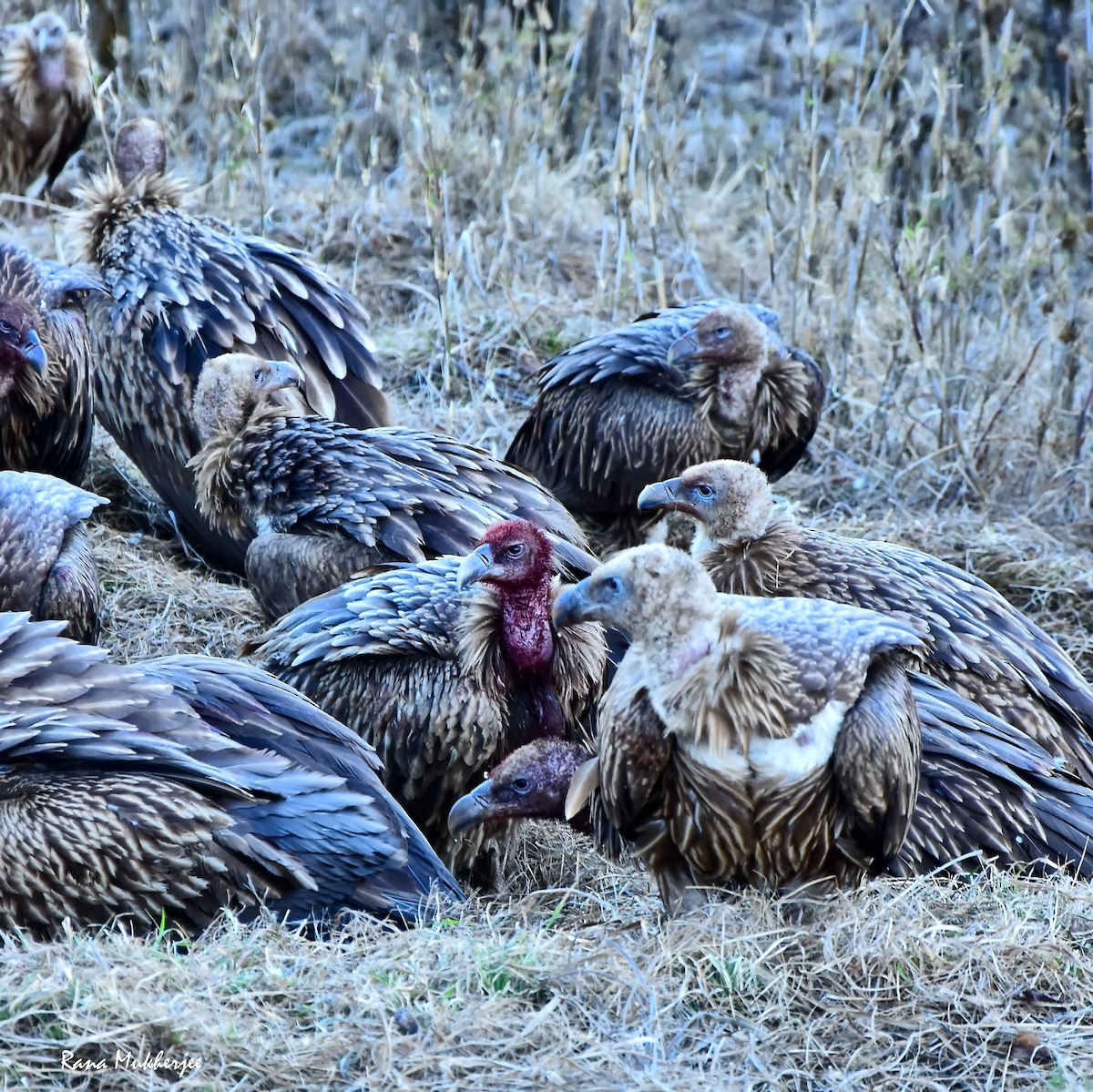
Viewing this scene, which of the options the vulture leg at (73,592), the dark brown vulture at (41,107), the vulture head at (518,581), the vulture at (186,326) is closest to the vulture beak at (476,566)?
the vulture head at (518,581)

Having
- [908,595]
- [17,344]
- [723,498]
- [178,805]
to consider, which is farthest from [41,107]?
[178,805]

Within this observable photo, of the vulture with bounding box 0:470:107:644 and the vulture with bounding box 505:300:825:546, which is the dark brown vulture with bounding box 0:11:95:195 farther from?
the vulture with bounding box 0:470:107:644

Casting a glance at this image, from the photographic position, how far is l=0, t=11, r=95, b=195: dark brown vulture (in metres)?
9.27

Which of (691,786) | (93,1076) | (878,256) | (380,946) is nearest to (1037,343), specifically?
(878,256)

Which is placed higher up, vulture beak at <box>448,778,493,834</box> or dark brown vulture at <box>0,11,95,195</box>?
dark brown vulture at <box>0,11,95,195</box>

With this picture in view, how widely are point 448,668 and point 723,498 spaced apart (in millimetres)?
1147

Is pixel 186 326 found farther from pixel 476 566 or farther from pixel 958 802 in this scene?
pixel 958 802

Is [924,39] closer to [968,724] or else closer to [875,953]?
[968,724]

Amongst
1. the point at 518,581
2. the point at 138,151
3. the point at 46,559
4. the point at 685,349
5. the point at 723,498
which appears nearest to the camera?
the point at 518,581

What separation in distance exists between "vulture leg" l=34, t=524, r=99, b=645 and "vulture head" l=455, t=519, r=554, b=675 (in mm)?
1303

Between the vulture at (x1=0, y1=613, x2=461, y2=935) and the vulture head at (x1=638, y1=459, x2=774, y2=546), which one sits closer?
the vulture at (x1=0, y1=613, x2=461, y2=935)

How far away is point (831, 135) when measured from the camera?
942 centimetres

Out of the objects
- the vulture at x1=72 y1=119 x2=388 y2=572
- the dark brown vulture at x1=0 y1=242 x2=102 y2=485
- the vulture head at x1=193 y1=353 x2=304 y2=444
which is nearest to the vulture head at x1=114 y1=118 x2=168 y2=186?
the vulture at x1=72 y1=119 x2=388 y2=572

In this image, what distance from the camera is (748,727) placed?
3.51 meters
